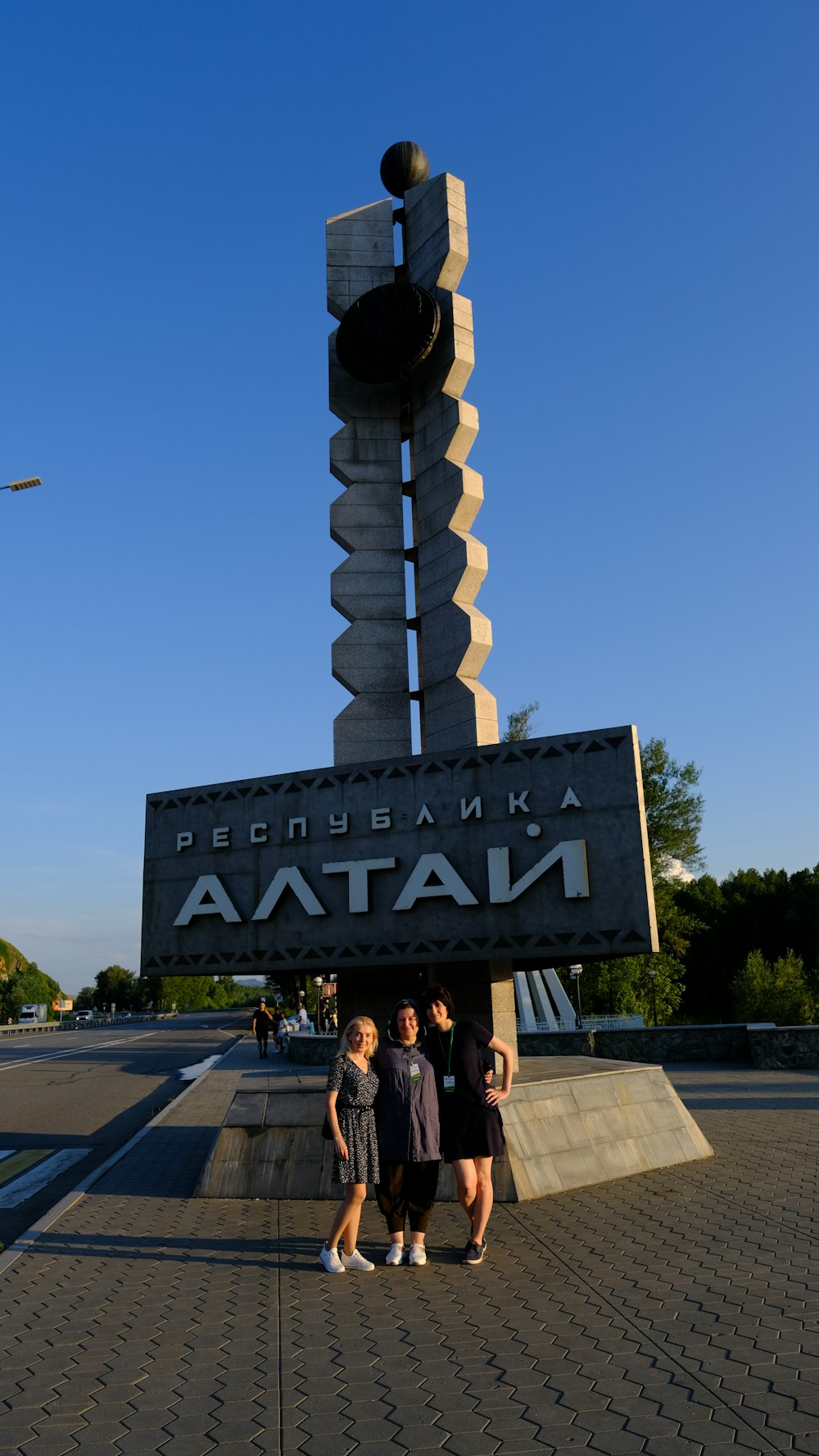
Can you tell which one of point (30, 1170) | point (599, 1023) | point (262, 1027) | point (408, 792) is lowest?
point (30, 1170)

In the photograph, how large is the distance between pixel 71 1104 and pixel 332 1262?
52.3ft

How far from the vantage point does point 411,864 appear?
11.3m

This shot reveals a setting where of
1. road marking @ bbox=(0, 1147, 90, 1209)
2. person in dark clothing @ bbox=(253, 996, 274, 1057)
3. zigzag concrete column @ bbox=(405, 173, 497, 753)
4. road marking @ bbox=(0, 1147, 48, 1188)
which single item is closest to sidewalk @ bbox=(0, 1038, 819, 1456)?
road marking @ bbox=(0, 1147, 90, 1209)

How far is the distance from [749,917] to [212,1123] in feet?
178

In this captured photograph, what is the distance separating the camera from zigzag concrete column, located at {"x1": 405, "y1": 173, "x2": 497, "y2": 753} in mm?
13523

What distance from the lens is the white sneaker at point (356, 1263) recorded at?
23.0 ft

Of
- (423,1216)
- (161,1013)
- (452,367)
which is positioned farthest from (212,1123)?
(161,1013)

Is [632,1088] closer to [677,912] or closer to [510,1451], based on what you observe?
[510,1451]

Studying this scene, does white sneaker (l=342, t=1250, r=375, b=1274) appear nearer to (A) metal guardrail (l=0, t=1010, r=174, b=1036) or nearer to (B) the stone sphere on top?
(B) the stone sphere on top

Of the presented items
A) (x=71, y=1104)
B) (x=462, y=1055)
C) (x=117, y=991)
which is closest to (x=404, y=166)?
(x=462, y=1055)

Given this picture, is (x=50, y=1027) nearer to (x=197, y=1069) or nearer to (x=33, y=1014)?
(x=33, y=1014)

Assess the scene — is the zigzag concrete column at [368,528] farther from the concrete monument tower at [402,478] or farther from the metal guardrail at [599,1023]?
the metal guardrail at [599,1023]

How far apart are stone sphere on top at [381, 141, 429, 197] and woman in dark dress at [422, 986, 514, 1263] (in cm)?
1361

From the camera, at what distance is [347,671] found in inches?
557
